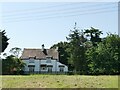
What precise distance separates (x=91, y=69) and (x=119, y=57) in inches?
183

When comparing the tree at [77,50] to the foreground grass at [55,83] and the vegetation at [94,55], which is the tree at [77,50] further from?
the foreground grass at [55,83]

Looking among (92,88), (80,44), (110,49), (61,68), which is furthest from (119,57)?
(92,88)

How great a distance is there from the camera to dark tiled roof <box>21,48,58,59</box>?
72300 millimetres

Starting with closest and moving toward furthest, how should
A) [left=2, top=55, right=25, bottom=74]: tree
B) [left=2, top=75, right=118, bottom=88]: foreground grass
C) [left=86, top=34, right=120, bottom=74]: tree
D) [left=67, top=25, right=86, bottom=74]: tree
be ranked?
[left=2, top=75, right=118, bottom=88]: foreground grass → [left=86, top=34, right=120, bottom=74]: tree → [left=2, top=55, right=25, bottom=74]: tree → [left=67, top=25, right=86, bottom=74]: tree

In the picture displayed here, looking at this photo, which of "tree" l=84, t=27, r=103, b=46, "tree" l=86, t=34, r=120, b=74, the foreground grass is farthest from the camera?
"tree" l=84, t=27, r=103, b=46

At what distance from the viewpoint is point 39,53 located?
73.0 m

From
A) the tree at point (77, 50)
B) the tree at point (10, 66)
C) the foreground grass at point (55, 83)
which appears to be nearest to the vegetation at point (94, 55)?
the tree at point (77, 50)

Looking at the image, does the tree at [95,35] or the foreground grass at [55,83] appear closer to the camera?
the foreground grass at [55,83]

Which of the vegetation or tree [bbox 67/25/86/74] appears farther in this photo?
tree [bbox 67/25/86/74]

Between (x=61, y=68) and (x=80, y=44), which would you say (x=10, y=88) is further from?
(x=61, y=68)

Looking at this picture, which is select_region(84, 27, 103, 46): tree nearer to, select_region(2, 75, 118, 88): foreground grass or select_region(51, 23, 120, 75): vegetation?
select_region(51, 23, 120, 75): vegetation

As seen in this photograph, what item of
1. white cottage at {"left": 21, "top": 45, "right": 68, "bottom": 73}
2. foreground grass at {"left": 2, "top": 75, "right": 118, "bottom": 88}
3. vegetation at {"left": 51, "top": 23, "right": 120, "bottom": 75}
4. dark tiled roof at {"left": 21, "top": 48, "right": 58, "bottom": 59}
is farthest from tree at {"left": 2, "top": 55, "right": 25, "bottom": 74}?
foreground grass at {"left": 2, "top": 75, "right": 118, "bottom": 88}

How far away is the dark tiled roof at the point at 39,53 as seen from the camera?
2846 inches

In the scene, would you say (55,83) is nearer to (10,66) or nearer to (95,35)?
(10,66)
